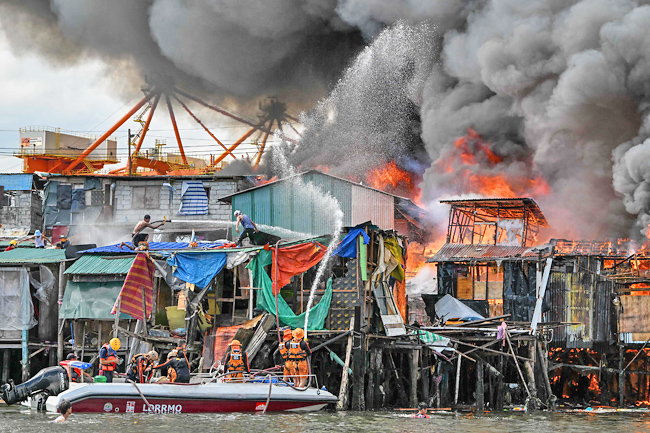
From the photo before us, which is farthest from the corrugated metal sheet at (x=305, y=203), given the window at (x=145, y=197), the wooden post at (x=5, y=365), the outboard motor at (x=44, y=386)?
the outboard motor at (x=44, y=386)

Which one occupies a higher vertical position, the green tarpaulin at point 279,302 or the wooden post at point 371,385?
the green tarpaulin at point 279,302

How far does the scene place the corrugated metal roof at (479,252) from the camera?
31969 millimetres

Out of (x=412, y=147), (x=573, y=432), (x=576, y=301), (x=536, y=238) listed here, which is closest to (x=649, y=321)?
(x=576, y=301)

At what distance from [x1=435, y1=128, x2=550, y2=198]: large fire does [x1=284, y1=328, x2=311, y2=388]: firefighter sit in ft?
73.6

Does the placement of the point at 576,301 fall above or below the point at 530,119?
below

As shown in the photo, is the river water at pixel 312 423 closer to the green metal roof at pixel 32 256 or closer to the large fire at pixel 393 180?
the green metal roof at pixel 32 256

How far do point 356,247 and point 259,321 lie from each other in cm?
371

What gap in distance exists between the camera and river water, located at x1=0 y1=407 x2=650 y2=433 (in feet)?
59.9

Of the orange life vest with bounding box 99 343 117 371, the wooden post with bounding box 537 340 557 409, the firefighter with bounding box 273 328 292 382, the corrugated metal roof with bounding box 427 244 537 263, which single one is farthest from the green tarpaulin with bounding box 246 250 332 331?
the corrugated metal roof with bounding box 427 244 537 263

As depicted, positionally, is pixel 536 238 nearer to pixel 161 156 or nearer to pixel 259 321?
pixel 259 321

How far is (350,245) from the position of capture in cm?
2491

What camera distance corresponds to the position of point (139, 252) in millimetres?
26391

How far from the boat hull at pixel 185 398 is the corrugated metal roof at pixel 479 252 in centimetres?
1259

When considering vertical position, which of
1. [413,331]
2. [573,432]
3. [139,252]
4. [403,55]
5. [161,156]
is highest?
[403,55]
